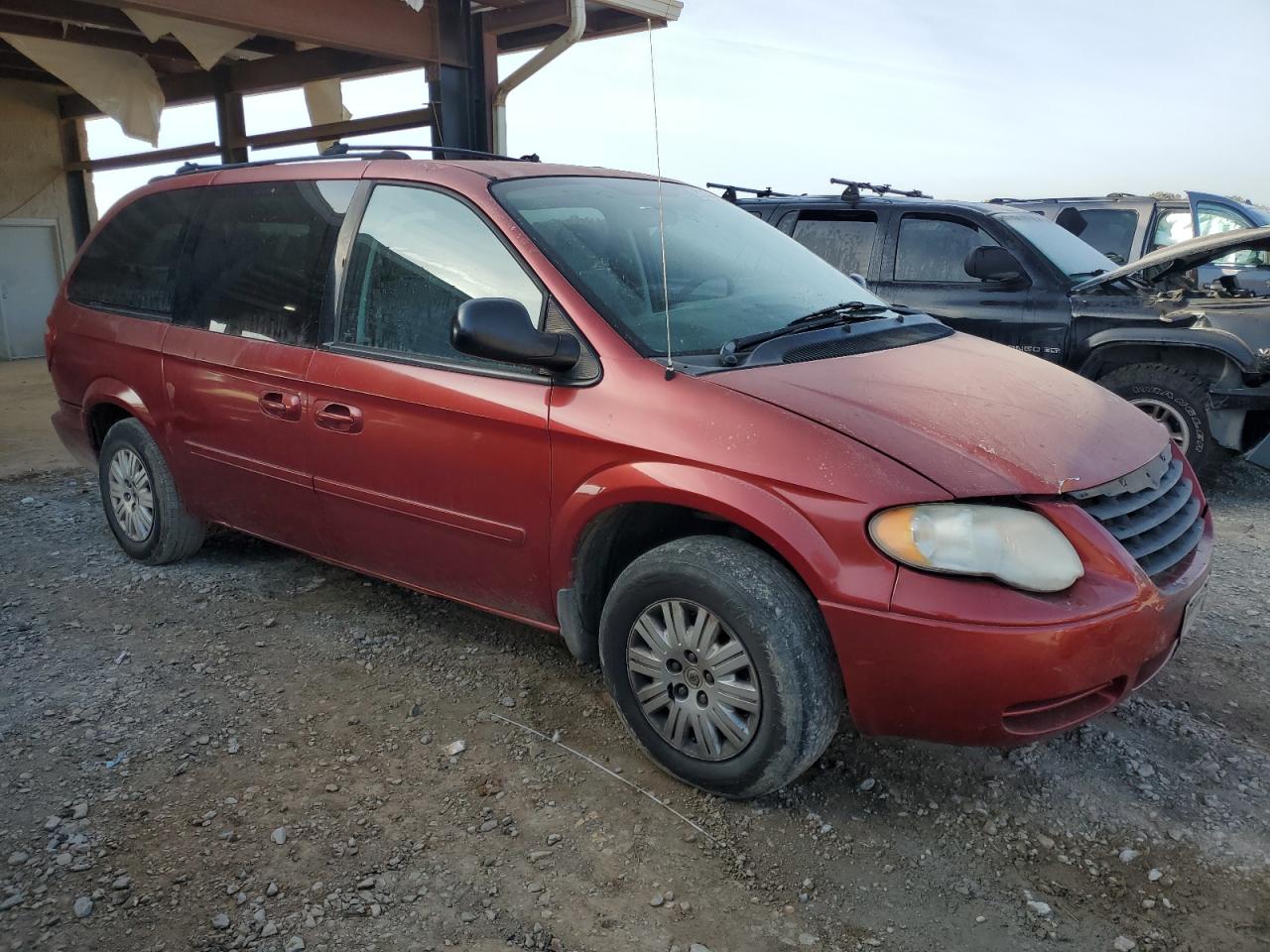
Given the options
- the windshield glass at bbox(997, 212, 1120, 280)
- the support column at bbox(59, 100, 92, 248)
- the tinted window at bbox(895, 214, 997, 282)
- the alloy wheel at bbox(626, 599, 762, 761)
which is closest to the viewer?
the alloy wheel at bbox(626, 599, 762, 761)

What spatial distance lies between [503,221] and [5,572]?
3.22 m

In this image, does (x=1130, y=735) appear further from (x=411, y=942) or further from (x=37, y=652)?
(x=37, y=652)

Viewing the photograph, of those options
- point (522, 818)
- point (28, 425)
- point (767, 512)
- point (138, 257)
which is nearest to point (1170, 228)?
point (767, 512)

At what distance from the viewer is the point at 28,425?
8367 millimetres

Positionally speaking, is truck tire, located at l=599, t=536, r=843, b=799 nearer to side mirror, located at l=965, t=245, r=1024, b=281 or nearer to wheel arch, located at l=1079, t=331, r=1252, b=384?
side mirror, located at l=965, t=245, r=1024, b=281

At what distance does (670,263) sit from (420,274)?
0.85 metres

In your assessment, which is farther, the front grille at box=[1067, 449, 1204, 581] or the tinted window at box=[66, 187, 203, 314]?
the tinted window at box=[66, 187, 203, 314]

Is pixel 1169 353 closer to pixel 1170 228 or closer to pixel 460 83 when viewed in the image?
pixel 1170 228

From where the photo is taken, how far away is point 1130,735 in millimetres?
3158

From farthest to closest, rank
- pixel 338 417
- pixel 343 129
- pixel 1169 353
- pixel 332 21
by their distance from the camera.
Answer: pixel 343 129, pixel 332 21, pixel 1169 353, pixel 338 417

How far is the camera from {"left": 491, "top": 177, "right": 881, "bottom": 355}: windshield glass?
10.1 feet

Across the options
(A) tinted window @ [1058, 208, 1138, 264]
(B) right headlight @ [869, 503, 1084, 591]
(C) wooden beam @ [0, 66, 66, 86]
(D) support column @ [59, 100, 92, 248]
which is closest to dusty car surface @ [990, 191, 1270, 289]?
(A) tinted window @ [1058, 208, 1138, 264]

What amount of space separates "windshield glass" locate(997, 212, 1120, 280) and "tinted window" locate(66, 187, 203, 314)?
503cm

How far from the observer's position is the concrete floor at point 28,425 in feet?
22.9
